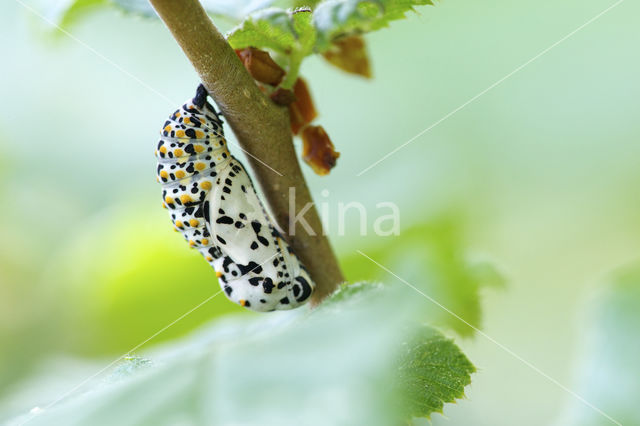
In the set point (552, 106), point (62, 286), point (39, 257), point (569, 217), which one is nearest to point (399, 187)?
point (569, 217)

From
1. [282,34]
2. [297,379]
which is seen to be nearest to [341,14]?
[282,34]

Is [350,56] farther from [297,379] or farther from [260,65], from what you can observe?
[297,379]

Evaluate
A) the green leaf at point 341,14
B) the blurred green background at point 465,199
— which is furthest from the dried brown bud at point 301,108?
the blurred green background at point 465,199

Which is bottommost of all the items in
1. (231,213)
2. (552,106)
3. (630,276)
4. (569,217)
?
(569,217)

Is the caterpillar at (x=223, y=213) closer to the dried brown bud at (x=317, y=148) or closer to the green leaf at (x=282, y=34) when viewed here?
the dried brown bud at (x=317, y=148)

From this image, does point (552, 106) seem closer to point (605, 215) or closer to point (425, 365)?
point (605, 215)
